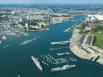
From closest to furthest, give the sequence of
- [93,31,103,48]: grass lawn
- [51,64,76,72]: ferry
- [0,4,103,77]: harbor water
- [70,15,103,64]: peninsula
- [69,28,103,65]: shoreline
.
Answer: [0,4,103,77]: harbor water
[51,64,76,72]: ferry
[69,28,103,65]: shoreline
[70,15,103,64]: peninsula
[93,31,103,48]: grass lawn

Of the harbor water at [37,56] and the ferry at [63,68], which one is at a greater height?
the ferry at [63,68]

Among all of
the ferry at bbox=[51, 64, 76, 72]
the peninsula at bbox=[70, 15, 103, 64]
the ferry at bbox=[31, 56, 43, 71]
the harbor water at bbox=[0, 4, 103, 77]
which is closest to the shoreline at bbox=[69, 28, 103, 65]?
the peninsula at bbox=[70, 15, 103, 64]

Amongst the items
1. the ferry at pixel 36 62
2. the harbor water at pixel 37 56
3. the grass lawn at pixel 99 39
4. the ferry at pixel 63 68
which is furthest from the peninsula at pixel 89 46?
the ferry at pixel 36 62

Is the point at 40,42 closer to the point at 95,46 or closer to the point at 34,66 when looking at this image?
the point at 95,46

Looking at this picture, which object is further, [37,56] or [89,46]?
[89,46]

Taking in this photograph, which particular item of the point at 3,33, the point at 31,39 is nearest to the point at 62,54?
the point at 31,39

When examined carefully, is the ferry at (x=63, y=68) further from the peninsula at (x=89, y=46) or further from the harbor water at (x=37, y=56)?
the peninsula at (x=89, y=46)

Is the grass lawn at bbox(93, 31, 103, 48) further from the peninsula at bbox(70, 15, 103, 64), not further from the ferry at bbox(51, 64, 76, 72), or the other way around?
the ferry at bbox(51, 64, 76, 72)

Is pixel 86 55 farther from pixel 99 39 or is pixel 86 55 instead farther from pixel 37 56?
pixel 99 39

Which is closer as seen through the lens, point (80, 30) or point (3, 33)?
point (3, 33)

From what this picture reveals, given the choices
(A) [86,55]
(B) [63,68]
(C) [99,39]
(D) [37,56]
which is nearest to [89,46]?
(A) [86,55]

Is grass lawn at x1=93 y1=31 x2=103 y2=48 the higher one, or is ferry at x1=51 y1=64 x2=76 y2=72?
ferry at x1=51 y1=64 x2=76 y2=72
